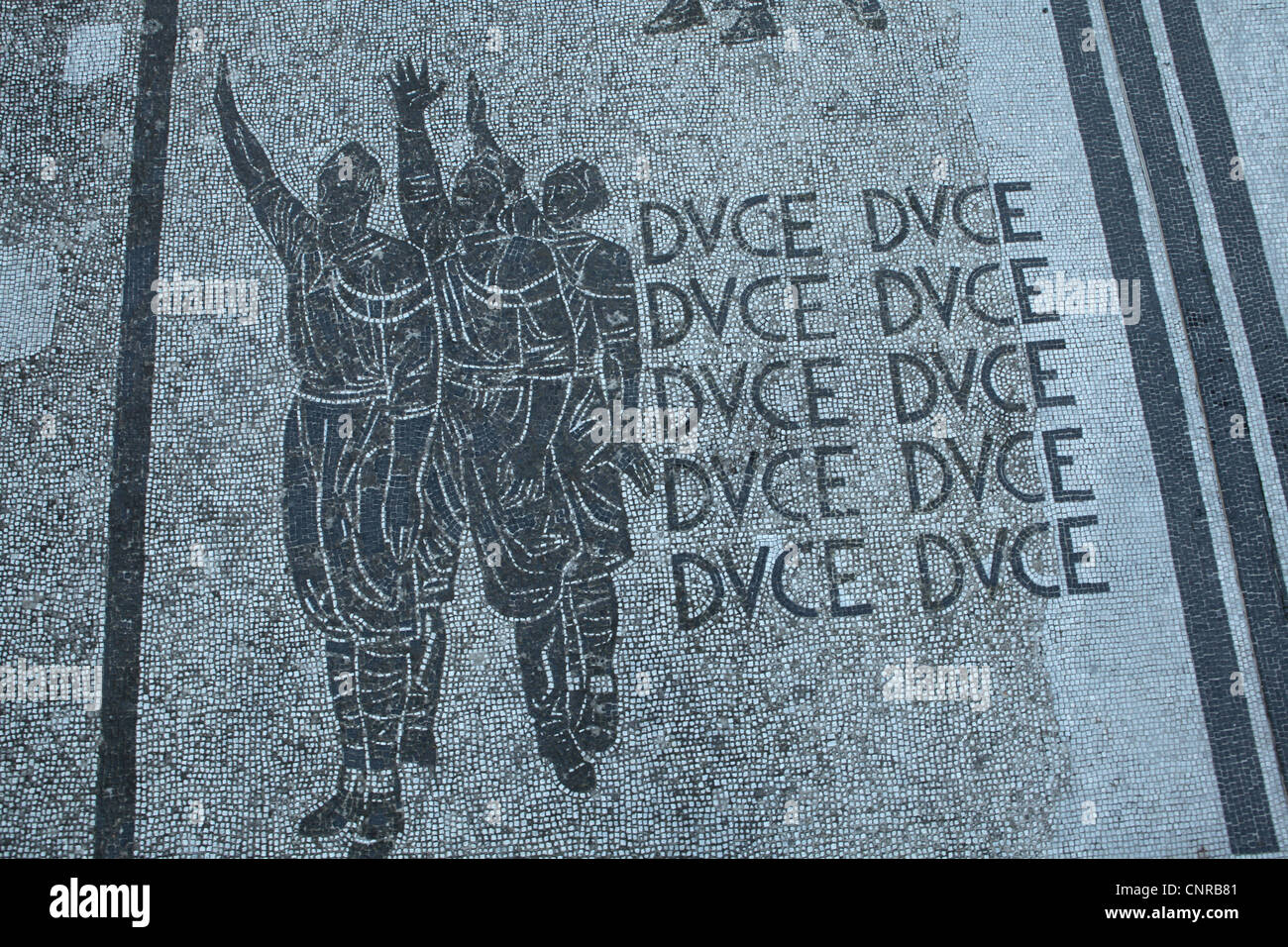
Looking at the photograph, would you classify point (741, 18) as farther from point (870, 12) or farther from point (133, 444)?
point (133, 444)

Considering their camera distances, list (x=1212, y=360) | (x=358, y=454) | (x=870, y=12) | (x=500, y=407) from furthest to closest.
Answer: (x=870, y=12), (x=1212, y=360), (x=500, y=407), (x=358, y=454)

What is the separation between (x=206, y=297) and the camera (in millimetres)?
6973

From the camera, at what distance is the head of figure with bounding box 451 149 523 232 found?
7.09m

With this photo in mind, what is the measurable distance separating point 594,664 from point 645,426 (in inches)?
63.7

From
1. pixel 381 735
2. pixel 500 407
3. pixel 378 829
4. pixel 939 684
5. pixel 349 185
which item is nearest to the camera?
pixel 378 829

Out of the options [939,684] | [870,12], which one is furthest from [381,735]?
[870,12]

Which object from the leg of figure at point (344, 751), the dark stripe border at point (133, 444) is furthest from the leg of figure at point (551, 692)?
the dark stripe border at point (133, 444)

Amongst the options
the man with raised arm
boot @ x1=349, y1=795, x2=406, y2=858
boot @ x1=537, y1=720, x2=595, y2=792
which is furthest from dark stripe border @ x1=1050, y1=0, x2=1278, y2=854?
boot @ x1=349, y1=795, x2=406, y2=858

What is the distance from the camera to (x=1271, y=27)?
24.8 ft

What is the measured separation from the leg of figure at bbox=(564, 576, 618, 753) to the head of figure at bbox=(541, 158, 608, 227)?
2.58 metres

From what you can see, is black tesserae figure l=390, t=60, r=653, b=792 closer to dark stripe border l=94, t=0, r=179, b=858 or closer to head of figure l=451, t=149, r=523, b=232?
head of figure l=451, t=149, r=523, b=232

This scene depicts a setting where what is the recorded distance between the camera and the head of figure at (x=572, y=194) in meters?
7.09

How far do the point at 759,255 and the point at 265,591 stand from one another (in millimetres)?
4059

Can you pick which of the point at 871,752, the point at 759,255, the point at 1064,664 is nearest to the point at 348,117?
the point at 759,255
